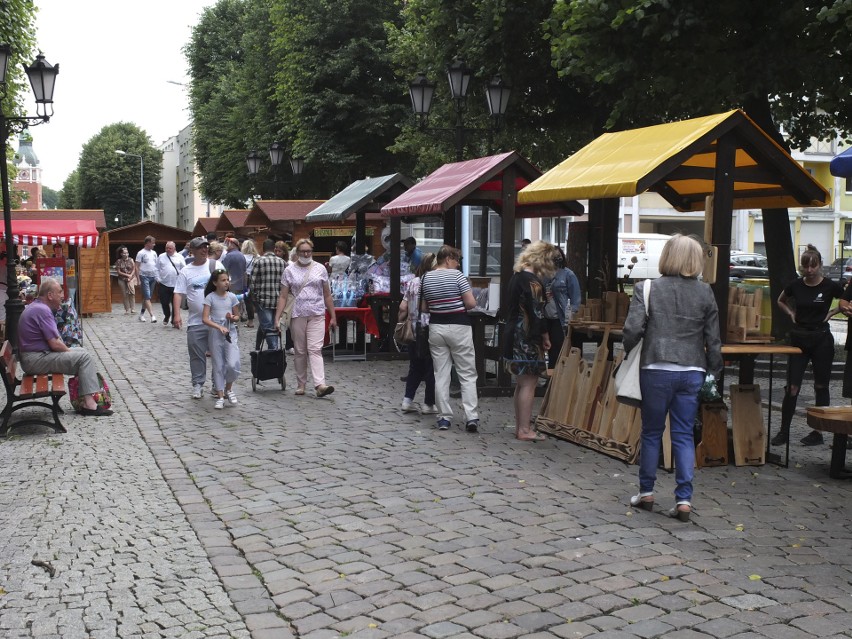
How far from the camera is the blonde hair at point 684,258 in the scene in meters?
7.11

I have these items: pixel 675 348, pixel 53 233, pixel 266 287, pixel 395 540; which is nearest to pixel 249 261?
pixel 53 233

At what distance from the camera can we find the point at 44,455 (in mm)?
9344

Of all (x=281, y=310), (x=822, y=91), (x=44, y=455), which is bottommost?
(x=44, y=455)

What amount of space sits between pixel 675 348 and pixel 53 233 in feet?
66.3

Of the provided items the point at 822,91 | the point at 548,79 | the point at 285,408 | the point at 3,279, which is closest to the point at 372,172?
the point at 548,79

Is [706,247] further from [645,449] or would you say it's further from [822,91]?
[822,91]

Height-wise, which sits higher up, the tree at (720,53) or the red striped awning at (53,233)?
the tree at (720,53)

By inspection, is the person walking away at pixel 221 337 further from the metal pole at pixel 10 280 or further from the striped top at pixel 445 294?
the metal pole at pixel 10 280

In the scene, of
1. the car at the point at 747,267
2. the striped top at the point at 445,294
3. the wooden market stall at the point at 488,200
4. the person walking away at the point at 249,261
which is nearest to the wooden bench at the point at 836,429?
the striped top at the point at 445,294

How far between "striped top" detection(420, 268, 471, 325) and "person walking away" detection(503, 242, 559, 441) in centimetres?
74

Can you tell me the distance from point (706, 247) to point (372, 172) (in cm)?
3242

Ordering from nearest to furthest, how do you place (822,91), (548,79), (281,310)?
(281,310), (822,91), (548,79)

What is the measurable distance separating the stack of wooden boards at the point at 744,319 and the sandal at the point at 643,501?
7.22 feet

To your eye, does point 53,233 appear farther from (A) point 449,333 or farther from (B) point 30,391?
(A) point 449,333
